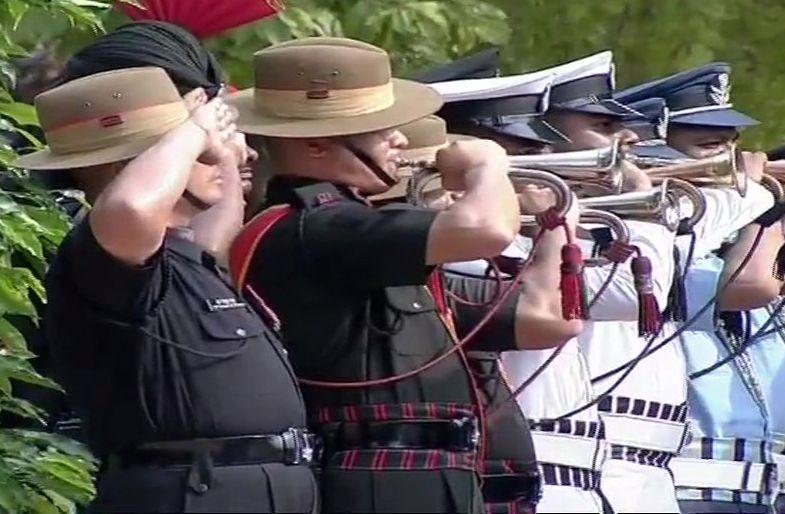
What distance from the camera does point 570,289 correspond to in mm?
4559

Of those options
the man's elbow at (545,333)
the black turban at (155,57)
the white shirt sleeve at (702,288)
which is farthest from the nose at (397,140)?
the white shirt sleeve at (702,288)

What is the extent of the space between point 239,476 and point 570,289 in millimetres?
1139

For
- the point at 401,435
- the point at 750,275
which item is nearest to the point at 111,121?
the point at 401,435

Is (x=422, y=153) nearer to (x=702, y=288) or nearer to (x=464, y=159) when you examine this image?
(x=464, y=159)

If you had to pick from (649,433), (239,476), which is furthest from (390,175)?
(649,433)

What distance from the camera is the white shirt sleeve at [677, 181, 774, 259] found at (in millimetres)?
5477

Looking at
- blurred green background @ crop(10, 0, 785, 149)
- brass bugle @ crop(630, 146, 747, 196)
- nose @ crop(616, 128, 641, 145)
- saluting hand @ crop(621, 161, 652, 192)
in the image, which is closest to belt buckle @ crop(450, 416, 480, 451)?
saluting hand @ crop(621, 161, 652, 192)

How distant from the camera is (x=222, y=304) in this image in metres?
3.84

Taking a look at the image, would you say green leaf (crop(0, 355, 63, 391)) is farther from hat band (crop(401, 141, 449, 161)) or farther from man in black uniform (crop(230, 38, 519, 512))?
hat band (crop(401, 141, 449, 161))

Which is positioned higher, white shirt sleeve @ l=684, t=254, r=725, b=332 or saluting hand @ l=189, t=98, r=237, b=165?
saluting hand @ l=189, t=98, r=237, b=165

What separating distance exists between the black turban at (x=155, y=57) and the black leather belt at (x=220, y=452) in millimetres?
1023

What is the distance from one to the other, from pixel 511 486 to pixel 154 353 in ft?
3.98

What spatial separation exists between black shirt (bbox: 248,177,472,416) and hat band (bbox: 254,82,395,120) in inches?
6.9

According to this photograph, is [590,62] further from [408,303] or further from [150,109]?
[150,109]
